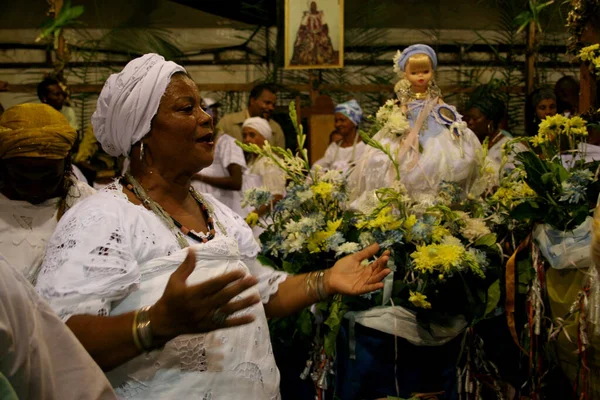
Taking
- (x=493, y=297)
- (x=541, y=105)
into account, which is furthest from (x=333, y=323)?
(x=541, y=105)

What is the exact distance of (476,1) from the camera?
27.8 feet

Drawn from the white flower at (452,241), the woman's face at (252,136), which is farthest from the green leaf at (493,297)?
the woman's face at (252,136)

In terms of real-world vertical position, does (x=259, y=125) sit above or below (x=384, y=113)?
below

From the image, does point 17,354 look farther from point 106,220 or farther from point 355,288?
point 355,288

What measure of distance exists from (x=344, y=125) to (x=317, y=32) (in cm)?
90

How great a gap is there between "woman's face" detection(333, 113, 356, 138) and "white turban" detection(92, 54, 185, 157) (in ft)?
14.3

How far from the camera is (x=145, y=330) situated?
1.67m

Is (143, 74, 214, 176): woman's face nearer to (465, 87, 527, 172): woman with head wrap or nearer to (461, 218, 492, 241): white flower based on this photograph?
(461, 218, 492, 241): white flower

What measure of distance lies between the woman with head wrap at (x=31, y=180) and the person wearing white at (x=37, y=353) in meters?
1.37

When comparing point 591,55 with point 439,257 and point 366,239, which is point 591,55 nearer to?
point 439,257

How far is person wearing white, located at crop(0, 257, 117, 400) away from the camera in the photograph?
1104 millimetres

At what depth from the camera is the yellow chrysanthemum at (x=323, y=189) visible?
3293mm

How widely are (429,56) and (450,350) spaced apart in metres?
1.50

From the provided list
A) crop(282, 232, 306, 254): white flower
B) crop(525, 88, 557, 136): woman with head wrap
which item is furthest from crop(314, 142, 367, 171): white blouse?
crop(282, 232, 306, 254): white flower
